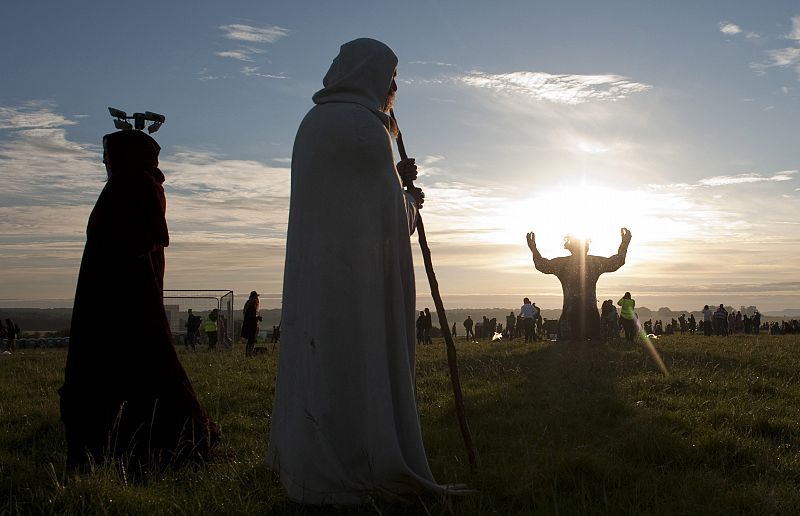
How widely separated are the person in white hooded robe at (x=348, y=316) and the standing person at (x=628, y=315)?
2137cm

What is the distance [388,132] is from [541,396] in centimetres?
534

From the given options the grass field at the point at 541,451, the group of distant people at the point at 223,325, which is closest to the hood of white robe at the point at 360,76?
the grass field at the point at 541,451

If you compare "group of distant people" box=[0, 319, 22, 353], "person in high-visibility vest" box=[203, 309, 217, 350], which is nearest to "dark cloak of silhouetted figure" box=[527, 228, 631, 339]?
"person in high-visibility vest" box=[203, 309, 217, 350]

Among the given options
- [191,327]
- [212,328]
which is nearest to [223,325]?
[191,327]

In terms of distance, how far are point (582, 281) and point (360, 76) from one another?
1788cm

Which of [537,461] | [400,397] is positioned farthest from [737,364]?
[400,397]

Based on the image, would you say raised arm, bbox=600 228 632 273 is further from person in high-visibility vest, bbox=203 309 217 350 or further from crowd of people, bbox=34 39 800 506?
crowd of people, bbox=34 39 800 506

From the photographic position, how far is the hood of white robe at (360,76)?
4.45m

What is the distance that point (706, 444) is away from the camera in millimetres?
5820

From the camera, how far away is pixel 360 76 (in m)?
4.46

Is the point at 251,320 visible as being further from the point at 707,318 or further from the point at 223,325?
the point at 707,318

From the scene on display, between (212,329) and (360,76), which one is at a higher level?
(360,76)

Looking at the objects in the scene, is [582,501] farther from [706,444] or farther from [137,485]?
[137,485]

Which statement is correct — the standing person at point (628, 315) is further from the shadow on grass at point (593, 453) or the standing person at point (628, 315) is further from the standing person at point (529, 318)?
the shadow on grass at point (593, 453)
